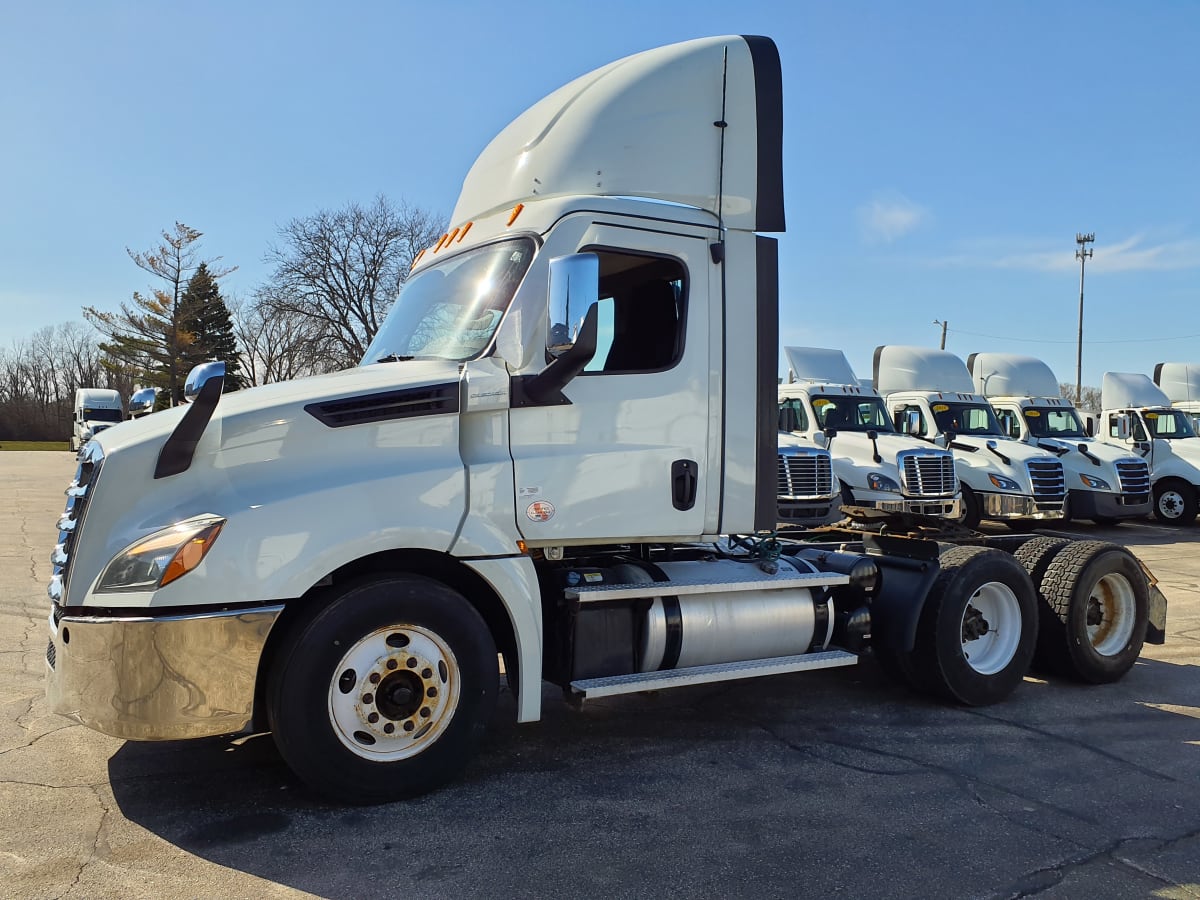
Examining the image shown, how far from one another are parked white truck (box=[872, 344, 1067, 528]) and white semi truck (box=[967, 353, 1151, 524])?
1137mm

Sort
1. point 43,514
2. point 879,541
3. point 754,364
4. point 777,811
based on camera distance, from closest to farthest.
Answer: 1. point 777,811
2. point 754,364
3. point 879,541
4. point 43,514

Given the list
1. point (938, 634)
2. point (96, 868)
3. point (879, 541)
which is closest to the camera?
point (96, 868)

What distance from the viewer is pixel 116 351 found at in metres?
49.8

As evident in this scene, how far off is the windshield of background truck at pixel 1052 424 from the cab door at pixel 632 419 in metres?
16.5

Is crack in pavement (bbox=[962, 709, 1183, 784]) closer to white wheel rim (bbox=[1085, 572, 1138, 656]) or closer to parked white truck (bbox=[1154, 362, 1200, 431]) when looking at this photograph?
white wheel rim (bbox=[1085, 572, 1138, 656])

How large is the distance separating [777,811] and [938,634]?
86.5 inches

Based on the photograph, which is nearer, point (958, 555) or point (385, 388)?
point (385, 388)

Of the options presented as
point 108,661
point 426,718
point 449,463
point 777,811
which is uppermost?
point 449,463

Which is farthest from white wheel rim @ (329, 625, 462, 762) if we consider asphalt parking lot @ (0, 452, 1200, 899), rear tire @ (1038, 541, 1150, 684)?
rear tire @ (1038, 541, 1150, 684)

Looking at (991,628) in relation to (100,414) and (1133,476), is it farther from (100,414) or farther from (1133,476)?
(100,414)

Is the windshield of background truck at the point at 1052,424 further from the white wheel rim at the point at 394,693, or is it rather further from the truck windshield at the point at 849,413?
the white wheel rim at the point at 394,693

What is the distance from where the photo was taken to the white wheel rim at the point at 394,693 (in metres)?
4.21

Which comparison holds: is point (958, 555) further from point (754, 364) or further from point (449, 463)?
point (449, 463)

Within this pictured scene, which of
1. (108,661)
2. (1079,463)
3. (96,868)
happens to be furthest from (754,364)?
(1079,463)
